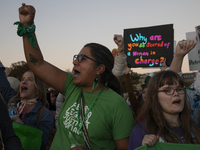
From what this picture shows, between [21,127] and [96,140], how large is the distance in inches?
31.7

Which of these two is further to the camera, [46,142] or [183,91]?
[46,142]

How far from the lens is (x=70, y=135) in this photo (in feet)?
5.98

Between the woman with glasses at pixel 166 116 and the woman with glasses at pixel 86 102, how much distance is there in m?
0.15

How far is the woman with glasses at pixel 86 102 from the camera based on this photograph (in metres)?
1.80

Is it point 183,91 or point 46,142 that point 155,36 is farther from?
point 46,142

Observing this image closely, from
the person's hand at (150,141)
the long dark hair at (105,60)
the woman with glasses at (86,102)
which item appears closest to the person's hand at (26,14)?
the woman with glasses at (86,102)

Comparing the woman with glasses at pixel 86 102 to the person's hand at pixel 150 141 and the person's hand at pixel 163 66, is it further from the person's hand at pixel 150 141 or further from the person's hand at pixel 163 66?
the person's hand at pixel 163 66

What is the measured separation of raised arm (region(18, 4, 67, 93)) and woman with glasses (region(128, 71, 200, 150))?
2.84ft

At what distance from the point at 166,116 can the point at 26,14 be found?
1.59 m

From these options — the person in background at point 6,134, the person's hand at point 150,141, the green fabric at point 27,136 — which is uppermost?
the person in background at point 6,134

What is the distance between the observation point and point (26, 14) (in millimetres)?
1838

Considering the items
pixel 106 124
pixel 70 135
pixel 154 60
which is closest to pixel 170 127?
pixel 106 124

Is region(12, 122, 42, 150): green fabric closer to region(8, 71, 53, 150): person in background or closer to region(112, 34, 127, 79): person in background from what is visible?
region(8, 71, 53, 150): person in background

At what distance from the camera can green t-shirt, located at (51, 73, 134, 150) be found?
5.88ft
